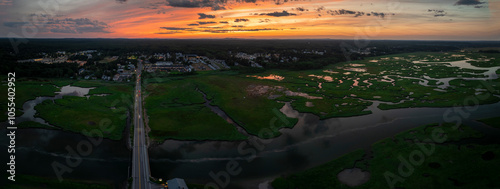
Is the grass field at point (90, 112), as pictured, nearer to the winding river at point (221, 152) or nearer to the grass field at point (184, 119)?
the winding river at point (221, 152)

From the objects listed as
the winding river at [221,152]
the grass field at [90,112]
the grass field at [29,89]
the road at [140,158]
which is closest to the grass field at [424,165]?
the winding river at [221,152]

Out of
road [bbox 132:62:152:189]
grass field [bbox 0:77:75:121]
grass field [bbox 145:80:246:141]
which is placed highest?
grass field [bbox 0:77:75:121]

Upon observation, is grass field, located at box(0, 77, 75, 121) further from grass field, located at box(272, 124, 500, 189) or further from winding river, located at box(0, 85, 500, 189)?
grass field, located at box(272, 124, 500, 189)

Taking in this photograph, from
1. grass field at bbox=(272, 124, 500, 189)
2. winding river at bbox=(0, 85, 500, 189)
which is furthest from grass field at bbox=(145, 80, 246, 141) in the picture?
grass field at bbox=(272, 124, 500, 189)

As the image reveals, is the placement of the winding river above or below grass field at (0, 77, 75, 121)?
below

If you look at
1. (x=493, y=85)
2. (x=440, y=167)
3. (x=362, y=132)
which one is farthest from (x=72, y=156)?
(x=493, y=85)

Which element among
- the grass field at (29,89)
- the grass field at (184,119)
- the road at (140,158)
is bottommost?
the road at (140,158)
